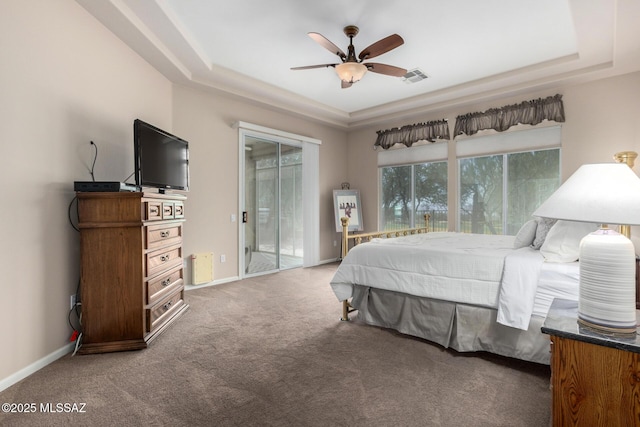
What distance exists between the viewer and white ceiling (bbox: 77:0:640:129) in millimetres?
2742

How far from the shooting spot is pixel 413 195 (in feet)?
18.9

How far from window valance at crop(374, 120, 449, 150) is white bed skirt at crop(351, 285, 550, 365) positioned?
3531 millimetres

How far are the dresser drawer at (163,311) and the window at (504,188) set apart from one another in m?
4.32

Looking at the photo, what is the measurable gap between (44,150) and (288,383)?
231cm

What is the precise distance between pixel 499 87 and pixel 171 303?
5.00m

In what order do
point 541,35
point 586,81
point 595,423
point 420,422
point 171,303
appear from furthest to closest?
1. point 586,81
2. point 541,35
3. point 171,303
4. point 420,422
5. point 595,423

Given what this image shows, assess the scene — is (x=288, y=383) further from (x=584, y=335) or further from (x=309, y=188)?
(x=309, y=188)

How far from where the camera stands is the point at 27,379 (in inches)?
78.4

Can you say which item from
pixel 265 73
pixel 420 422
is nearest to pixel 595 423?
pixel 420 422

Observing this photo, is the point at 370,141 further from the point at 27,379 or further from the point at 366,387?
the point at 27,379

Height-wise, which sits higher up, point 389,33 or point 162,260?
point 389,33

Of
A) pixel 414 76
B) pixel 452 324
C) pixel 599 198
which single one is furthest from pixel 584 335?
pixel 414 76

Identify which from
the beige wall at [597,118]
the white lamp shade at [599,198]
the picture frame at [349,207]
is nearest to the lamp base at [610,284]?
the white lamp shade at [599,198]

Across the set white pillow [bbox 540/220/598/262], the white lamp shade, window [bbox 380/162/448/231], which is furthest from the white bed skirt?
window [bbox 380/162/448/231]
